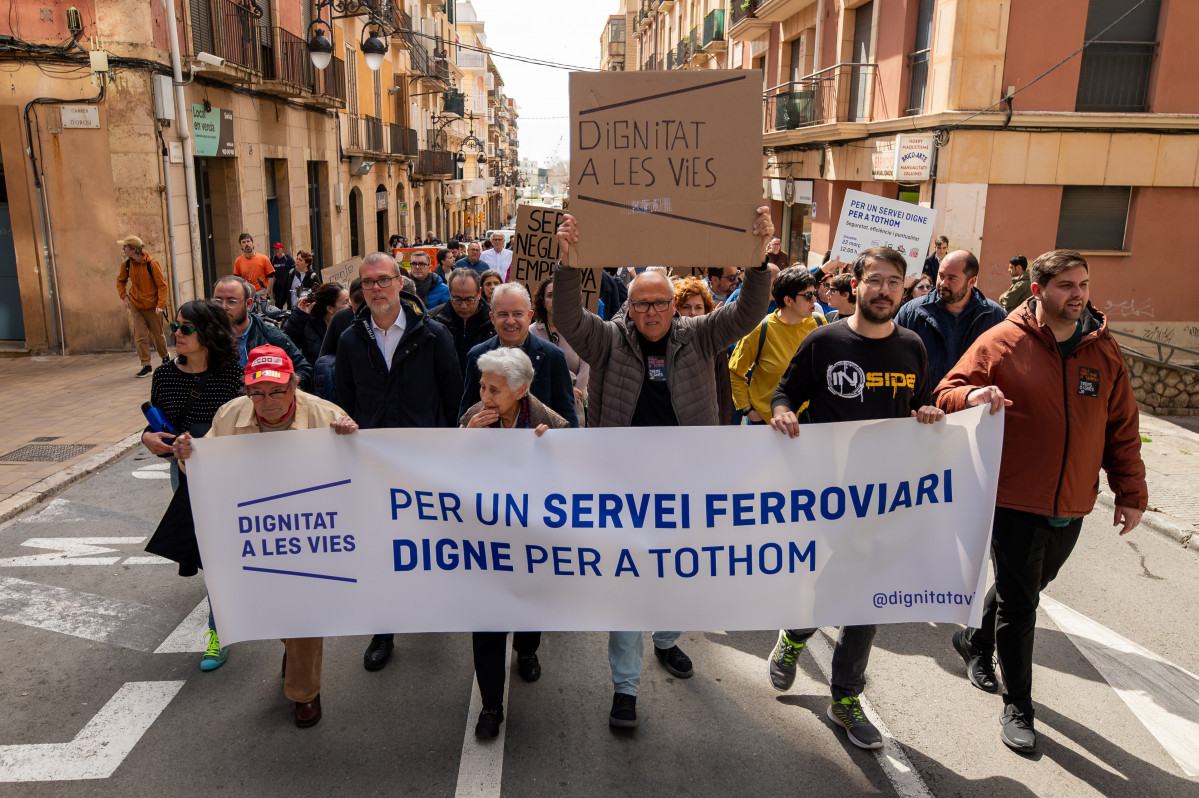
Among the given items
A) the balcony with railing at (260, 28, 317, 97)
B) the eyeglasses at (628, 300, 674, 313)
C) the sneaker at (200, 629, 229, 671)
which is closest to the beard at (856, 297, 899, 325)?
the eyeglasses at (628, 300, 674, 313)

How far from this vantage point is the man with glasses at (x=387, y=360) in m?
4.80

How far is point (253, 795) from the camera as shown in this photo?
3.46m

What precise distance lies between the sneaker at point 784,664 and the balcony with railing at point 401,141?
29166 mm

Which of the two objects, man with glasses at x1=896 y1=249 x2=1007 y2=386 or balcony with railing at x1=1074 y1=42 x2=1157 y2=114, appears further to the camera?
balcony with railing at x1=1074 y1=42 x2=1157 y2=114

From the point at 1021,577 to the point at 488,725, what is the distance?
7.77 ft

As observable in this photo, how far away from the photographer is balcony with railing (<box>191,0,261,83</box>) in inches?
579

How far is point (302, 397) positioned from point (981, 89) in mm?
13456

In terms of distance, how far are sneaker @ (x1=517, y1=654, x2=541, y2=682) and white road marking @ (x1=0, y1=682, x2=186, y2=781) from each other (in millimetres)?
1661

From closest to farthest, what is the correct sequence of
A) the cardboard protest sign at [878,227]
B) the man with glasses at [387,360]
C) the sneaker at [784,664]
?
the sneaker at [784,664]
the man with glasses at [387,360]
the cardboard protest sign at [878,227]

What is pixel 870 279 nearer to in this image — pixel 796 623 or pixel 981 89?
pixel 796 623

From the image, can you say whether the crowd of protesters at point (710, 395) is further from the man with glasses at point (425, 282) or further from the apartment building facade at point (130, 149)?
the apartment building facade at point (130, 149)

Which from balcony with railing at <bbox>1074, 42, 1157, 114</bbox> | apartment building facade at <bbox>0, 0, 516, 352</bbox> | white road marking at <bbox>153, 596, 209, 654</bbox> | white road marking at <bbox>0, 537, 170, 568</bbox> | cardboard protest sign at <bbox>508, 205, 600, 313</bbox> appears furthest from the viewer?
balcony with railing at <bbox>1074, 42, 1157, 114</bbox>

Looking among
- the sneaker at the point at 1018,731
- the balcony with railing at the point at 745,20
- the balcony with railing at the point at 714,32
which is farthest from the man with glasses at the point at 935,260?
the balcony with railing at the point at 714,32

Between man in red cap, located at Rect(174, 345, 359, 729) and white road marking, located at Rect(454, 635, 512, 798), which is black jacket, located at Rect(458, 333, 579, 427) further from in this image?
white road marking, located at Rect(454, 635, 512, 798)
